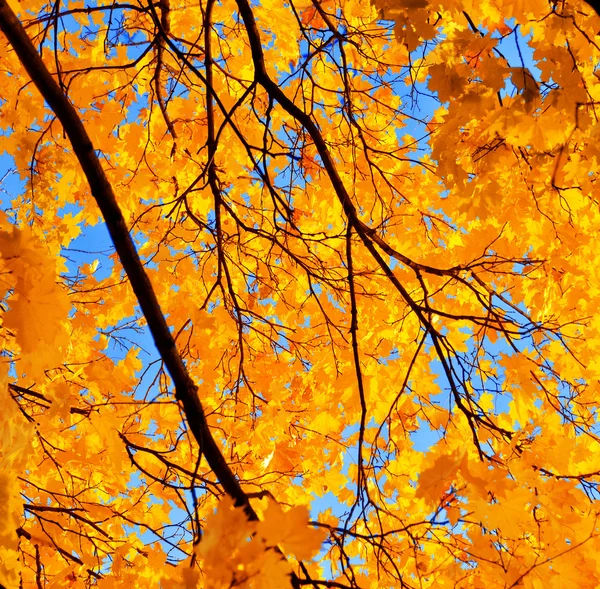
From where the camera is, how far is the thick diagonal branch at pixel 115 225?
63.7 inches

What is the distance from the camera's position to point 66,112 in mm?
1666

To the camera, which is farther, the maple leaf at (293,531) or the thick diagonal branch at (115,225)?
the thick diagonal branch at (115,225)

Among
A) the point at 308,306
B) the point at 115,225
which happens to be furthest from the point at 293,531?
the point at 308,306

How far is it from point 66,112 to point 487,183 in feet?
5.77

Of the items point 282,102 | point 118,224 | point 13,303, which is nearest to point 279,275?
point 282,102

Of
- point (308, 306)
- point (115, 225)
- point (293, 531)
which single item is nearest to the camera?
Answer: point (293, 531)

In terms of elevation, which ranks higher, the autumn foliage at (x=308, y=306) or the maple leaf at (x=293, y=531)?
the autumn foliage at (x=308, y=306)

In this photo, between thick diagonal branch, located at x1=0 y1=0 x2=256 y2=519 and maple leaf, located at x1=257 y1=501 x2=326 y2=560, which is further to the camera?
thick diagonal branch, located at x1=0 y1=0 x2=256 y2=519

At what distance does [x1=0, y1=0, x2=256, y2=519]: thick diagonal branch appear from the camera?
162 centimetres

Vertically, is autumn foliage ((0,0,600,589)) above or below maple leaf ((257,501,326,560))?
above

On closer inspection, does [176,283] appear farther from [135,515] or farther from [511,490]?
[511,490]

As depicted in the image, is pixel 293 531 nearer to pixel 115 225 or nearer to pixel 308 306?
pixel 115 225

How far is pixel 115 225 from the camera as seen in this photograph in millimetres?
1690

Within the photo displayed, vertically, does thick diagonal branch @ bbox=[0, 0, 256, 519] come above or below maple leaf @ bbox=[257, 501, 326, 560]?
above
